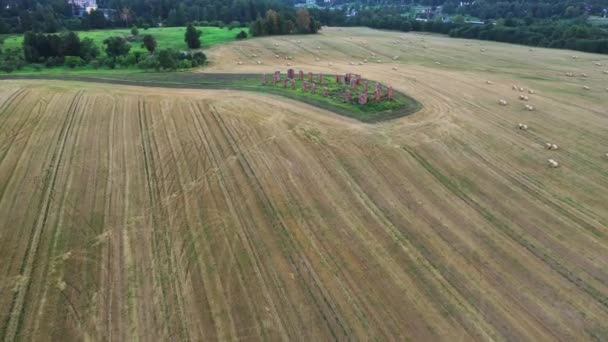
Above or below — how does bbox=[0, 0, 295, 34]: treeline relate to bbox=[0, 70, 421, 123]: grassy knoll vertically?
above

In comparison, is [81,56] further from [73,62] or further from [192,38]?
[192,38]

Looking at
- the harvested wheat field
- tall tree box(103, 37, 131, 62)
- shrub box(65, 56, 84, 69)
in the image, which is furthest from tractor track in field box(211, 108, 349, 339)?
tall tree box(103, 37, 131, 62)

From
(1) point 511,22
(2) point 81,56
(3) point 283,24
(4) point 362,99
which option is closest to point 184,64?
(2) point 81,56

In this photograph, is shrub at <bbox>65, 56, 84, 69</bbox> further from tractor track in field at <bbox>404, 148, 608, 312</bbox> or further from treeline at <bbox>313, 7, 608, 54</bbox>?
treeline at <bbox>313, 7, 608, 54</bbox>

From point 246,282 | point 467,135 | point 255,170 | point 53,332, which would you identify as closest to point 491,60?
point 467,135

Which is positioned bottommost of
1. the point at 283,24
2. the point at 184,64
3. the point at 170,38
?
the point at 184,64

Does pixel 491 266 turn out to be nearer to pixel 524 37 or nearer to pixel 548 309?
pixel 548 309

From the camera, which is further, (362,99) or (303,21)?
(303,21)
